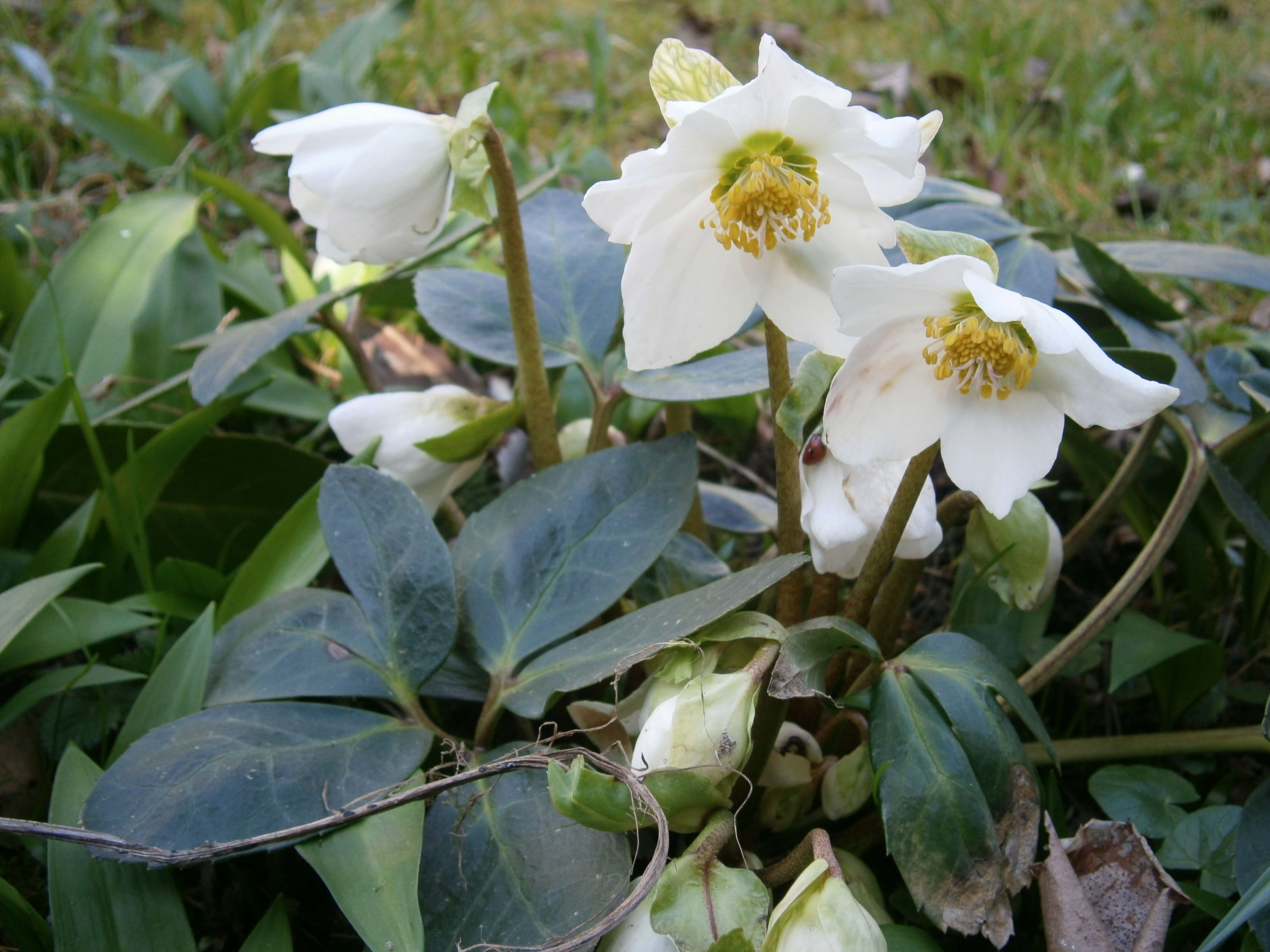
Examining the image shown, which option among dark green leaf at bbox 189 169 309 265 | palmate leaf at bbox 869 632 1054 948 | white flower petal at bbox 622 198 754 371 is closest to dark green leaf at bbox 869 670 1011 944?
palmate leaf at bbox 869 632 1054 948

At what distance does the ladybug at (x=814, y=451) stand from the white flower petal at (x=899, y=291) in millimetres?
126

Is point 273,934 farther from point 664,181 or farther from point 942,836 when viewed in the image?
point 664,181

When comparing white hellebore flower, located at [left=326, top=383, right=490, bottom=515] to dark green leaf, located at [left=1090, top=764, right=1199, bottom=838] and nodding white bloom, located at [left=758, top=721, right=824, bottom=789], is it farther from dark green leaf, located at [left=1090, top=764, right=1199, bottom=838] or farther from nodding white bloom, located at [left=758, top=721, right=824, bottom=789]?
Answer: dark green leaf, located at [left=1090, top=764, right=1199, bottom=838]

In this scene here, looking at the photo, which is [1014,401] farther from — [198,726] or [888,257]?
[198,726]

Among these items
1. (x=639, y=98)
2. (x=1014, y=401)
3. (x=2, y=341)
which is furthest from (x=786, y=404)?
(x=639, y=98)

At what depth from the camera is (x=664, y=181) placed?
28.0 inches

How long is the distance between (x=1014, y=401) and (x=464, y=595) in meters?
0.50

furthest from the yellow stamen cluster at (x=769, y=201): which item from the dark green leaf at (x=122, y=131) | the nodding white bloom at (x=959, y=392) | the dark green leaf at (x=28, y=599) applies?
the dark green leaf at (x=122, y=131)

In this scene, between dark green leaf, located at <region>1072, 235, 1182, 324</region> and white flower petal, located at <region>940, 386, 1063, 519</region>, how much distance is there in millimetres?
453

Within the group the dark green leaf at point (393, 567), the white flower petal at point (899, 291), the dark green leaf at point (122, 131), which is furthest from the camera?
the dark green leaf at point (122, 131)

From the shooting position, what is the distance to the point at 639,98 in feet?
7.64

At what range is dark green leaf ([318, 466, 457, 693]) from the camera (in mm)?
856

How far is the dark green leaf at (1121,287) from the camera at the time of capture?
42.5 inches

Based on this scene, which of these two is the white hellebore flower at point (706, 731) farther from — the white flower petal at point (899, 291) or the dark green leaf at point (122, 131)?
the dark green leaf at point (122, 131)
